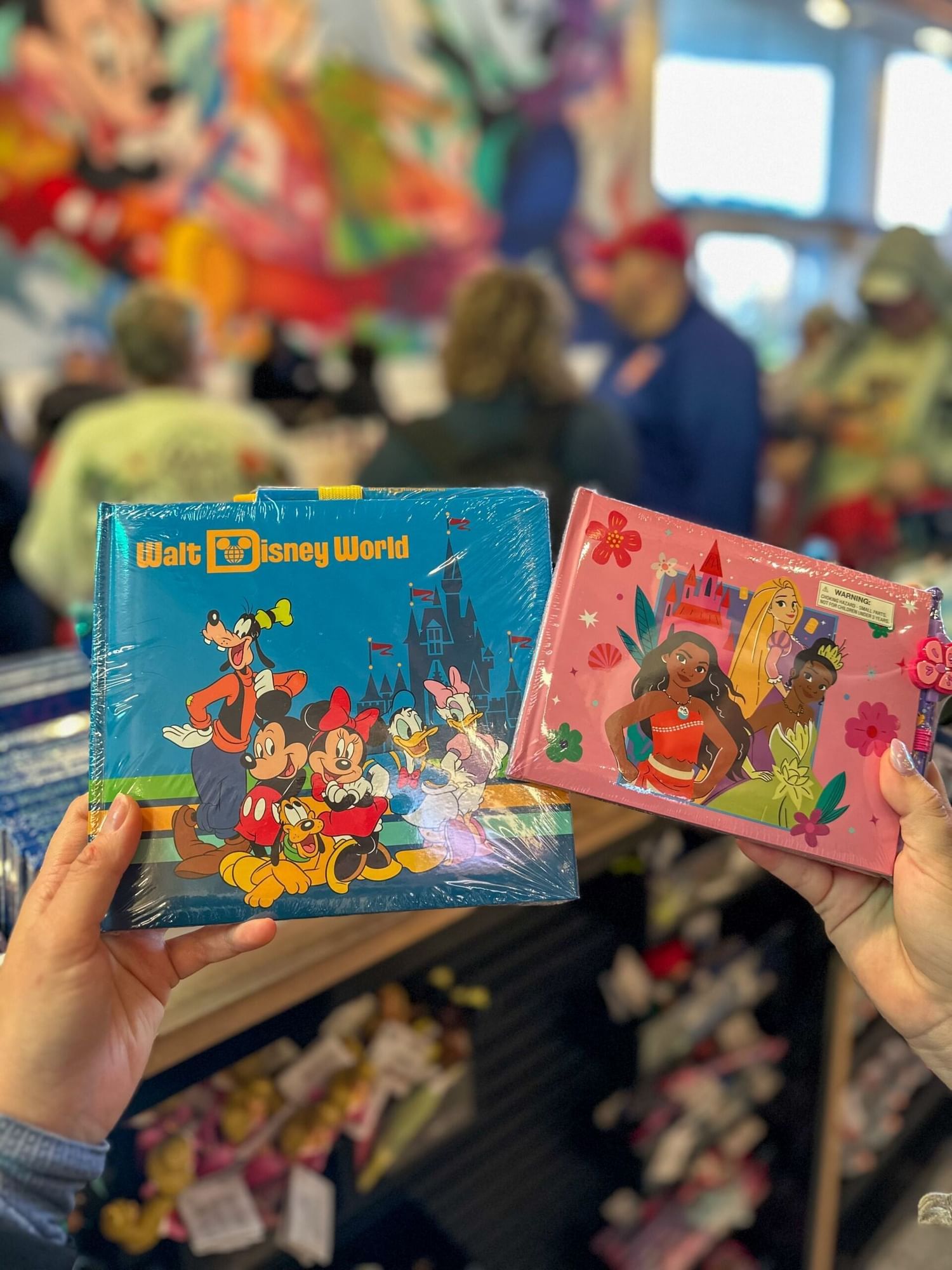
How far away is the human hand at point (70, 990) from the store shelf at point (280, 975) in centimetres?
9

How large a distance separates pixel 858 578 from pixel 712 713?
21cm

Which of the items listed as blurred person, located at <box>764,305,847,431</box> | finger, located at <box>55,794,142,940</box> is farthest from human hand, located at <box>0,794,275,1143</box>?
blurred person, located at <box>764,305,847,431</box>

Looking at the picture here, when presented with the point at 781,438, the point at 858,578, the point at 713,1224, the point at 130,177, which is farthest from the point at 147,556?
the point at 781,438

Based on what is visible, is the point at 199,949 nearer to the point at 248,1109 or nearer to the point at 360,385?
the point at 248,1109

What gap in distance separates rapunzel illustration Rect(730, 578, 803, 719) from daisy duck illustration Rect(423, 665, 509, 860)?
0.24 m

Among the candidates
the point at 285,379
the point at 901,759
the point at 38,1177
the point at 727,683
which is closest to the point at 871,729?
the point at 901,759

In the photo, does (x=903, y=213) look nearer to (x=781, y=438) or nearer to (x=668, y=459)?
(x=781, y=438)

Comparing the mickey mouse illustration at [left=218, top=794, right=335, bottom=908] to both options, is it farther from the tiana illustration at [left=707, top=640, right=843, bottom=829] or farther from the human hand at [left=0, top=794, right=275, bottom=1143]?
the tiana illustration at [left=707, top=640, right=843, bottom=829]

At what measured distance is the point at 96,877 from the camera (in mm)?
820

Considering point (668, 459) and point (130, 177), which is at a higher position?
point (130, 177)

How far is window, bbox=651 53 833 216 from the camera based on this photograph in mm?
4625

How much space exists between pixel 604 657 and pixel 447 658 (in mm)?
149

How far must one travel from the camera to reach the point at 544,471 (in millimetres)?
2312

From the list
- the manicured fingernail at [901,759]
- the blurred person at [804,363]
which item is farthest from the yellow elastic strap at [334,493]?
the blurred person at [804,363]
